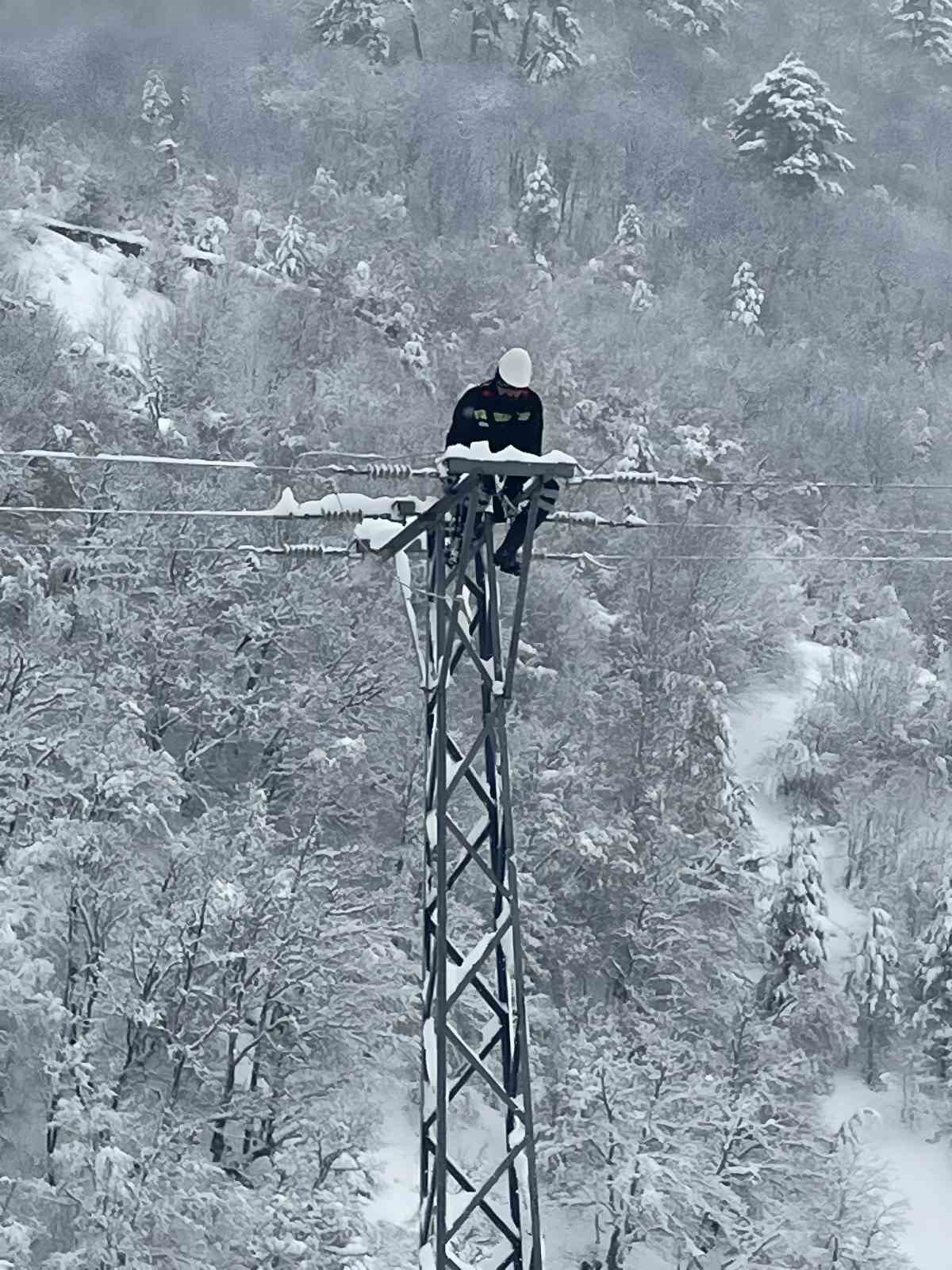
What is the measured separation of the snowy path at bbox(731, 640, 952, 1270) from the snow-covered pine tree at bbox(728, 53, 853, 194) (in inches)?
988

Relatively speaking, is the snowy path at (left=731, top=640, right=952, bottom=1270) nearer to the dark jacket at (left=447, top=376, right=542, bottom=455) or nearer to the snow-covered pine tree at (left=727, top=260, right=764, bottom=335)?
the snow-covered pine tree at (left=727, top=260, right=764, bottom=335)

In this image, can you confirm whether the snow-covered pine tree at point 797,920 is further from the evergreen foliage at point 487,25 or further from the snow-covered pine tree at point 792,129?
the evergreen foliage at point 487,25

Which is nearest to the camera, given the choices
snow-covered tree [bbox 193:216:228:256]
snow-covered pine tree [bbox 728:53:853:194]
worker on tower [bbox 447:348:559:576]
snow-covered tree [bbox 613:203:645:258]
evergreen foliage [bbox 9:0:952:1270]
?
worker on tower [bbox 447:348:559:576]

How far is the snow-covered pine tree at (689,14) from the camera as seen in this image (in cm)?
6147

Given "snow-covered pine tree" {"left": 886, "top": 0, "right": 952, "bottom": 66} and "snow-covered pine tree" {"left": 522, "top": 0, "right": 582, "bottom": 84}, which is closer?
"snow-covered pine tree" {"left": 522, "top": 0, "right": 582, "bottom": 84}

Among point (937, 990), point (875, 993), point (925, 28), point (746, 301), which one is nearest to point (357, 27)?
point (746, 301)

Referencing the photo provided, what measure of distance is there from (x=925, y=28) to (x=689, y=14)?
12038 millimetres

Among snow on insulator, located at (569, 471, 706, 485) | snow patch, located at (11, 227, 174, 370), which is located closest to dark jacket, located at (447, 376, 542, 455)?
snow on insulator, located at (569, 471, 706, 485)

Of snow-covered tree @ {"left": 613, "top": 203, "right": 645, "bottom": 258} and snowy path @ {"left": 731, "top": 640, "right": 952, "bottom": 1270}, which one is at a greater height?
snow-covered tree @ {"left": 613, "top": 203, "right": 645, "bottom": 258}

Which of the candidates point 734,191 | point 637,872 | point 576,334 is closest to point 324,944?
point 637,872

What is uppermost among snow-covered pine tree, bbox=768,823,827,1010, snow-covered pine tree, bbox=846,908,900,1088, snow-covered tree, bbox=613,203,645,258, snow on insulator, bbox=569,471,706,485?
snow-covered tree, bbox=613,203,645,258

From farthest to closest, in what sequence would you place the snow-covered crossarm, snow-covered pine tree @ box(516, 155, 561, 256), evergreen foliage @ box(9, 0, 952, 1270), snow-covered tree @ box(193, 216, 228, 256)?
snow-covered pine tree @ box(516, 155, 561, 256) < snow-covered tree @ box(193, 216, 228, 256) < evergreen foliage @ box(9, 0, 952, 1270) < the snow-covered crossarm

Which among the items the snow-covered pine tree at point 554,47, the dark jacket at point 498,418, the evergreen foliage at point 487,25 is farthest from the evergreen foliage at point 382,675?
the evergreen foliage at point 487,25

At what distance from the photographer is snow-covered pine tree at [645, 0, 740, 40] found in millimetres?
61469
